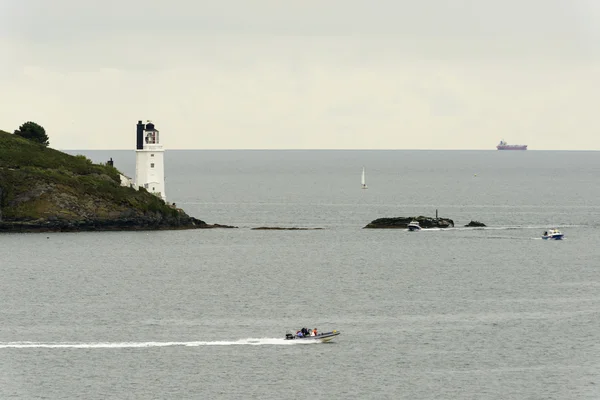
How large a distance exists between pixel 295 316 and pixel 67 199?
62959 mm

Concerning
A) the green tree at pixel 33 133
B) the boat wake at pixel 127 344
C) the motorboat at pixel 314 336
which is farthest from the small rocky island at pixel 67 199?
the motorboat at pixel 314 336

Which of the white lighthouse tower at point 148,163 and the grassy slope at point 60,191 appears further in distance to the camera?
the white lighthouse tower at point 148,163

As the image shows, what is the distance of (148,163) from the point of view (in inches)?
6476

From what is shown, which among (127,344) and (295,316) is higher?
(295,316)

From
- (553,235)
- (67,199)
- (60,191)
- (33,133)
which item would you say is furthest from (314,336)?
(33,133)

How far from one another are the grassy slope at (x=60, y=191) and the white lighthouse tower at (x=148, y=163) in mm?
4612

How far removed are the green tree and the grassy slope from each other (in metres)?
14.6

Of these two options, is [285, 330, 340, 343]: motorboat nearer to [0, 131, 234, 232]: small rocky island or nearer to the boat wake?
the boat wake

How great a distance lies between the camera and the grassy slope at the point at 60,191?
145750mm

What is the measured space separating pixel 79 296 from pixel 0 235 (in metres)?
45.9

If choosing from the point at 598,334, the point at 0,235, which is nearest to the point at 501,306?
the point at 598,334

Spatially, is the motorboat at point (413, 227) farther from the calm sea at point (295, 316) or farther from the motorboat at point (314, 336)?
the motorboat at point (314, 336)

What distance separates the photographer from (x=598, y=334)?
284ft

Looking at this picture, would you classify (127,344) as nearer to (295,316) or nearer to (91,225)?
(295,316)
